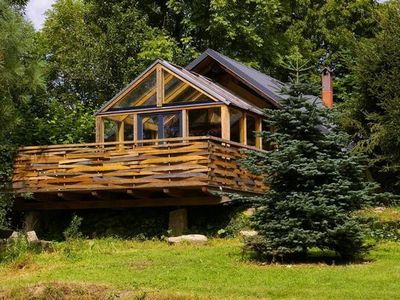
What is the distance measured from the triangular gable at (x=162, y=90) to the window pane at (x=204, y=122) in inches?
20.6

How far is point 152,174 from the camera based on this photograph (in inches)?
642

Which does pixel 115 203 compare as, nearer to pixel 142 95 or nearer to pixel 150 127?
pixel 150 127

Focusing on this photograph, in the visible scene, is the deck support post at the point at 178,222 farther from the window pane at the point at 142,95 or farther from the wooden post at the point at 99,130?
the wooden post at the point at 99,130

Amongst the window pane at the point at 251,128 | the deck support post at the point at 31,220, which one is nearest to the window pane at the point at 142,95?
the window pane at the point at 251,128

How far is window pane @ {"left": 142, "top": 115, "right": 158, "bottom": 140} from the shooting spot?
19.7m

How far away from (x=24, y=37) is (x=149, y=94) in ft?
17.9

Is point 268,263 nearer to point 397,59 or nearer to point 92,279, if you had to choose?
point 92,279

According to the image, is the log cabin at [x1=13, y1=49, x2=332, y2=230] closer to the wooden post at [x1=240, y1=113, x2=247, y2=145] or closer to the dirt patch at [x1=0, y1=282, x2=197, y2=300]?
the wooden post at [x1=240, y1=113, x2=247, y2=145]

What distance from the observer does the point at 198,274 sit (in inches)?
440

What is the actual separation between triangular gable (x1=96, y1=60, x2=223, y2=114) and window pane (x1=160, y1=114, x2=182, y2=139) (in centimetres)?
44

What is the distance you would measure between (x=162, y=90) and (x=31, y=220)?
5093mm

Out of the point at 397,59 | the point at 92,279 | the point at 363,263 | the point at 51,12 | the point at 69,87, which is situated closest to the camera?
the point at 92,279

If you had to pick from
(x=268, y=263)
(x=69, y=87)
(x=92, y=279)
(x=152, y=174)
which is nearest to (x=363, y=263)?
(x=268, y=263)

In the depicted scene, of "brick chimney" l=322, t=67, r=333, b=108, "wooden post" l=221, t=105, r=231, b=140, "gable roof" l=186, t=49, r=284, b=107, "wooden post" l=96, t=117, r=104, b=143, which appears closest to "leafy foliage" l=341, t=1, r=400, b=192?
"gable roof" l=186, t=49, r=284, b=107
